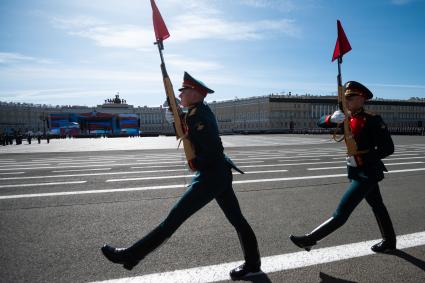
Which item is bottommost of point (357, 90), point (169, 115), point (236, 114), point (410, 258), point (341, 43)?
point (410, 258)

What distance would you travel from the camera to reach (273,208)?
566cm

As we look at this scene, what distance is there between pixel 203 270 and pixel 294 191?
14.1 feet

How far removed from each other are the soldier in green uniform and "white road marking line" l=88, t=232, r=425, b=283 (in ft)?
0.57

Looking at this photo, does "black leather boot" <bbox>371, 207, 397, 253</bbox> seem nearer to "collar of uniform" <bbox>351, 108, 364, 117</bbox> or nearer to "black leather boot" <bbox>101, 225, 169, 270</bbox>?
"collar of uniform" <bbox>351, 108, 364, 117</bbox>

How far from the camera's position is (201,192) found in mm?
3029

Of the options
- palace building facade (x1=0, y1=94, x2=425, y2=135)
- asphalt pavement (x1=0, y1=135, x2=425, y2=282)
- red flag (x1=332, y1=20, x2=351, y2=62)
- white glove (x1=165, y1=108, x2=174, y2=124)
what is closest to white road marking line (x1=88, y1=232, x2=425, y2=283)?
asphalt pavement (x1=0, y1=135, x2=425, y2=282)

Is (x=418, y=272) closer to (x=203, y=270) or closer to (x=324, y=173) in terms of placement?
(x=203, y=270)

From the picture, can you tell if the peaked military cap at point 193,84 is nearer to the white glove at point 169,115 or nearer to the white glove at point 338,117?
the white glove at point 169,115

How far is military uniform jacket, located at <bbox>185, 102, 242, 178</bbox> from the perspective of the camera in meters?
3.03

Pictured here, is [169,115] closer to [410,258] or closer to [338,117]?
[338,117]

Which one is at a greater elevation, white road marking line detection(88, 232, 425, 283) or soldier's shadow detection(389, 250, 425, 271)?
white road marking line detection(88, 232, 425, 283)

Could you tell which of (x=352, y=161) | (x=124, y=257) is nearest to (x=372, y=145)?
(x=352, y=161)

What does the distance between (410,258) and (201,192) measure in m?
2.31

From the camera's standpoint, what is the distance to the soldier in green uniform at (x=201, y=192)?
3.01 m
